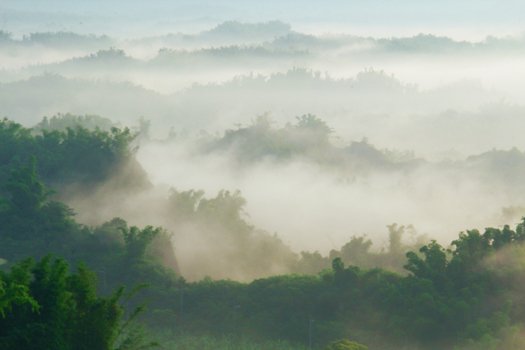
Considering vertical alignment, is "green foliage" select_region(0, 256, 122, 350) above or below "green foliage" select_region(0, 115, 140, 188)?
below

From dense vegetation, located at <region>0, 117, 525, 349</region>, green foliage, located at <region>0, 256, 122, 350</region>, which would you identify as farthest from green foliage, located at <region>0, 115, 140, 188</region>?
green foliage, located at <region>0, 256, 122, 350</region>

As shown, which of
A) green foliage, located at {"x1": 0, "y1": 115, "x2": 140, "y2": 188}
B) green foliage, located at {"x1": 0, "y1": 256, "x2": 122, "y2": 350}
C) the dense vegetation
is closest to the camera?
green foliage, located at {"x1": 0, "y1": 256, "x2": 122, "y2": 350}

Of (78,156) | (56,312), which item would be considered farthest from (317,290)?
(78,156)

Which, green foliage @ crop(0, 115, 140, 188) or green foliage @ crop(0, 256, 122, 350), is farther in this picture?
green foliage @ crop(0, 115, 140, 188)

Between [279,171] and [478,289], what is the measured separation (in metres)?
75.0

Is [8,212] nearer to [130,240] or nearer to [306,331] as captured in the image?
[130,240]

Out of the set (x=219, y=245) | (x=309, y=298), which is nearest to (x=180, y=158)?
(x=219, y=245)

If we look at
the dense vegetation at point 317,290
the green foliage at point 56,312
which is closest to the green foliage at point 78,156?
the dense vegetation at point 317,290

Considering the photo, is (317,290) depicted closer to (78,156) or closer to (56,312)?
(56,312)

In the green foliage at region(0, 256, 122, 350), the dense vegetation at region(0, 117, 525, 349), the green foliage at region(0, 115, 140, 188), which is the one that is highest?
the green foliage at region(0, 115, 140, 188)

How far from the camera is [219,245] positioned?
224ft

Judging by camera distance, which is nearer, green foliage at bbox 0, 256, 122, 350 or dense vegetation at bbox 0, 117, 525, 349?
green foliage at bbox 0, 256, 122, 350

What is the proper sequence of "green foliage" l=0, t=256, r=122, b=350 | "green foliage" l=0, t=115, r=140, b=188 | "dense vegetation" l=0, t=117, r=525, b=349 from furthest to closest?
"green foliage" l=0, t=115, r=140, b=188 < "dense vegetation" l=0, t=117, r=525, b=349 < "green foliage" l=0, t=256, r=122, b=350

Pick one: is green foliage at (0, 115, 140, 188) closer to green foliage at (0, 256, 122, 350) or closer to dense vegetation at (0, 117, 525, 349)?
dense vegetation at (0, 117, 525, 349)
